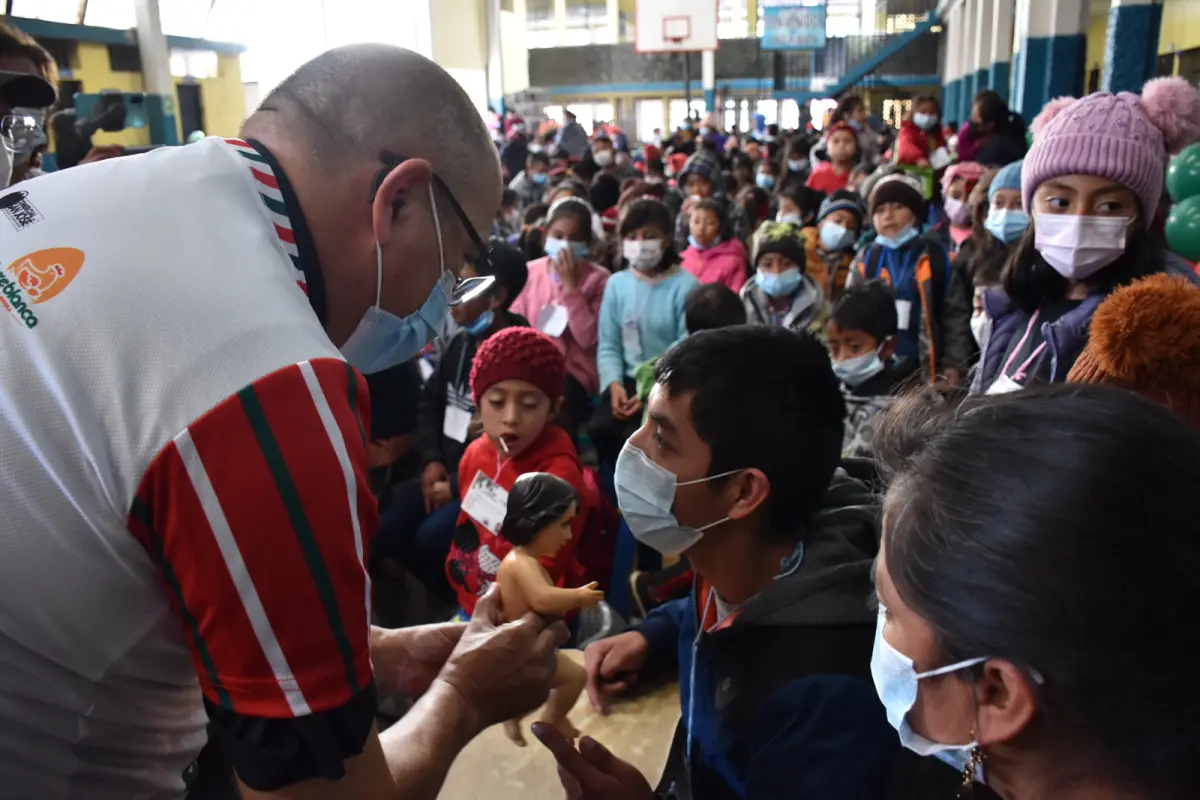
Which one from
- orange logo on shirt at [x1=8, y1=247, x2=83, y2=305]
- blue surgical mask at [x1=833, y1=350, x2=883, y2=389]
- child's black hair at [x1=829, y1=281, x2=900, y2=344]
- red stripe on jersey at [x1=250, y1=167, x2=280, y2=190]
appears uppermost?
red stripe on jersey at [x1=250, y1=167, x2=280, y2=190]

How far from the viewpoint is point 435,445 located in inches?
141

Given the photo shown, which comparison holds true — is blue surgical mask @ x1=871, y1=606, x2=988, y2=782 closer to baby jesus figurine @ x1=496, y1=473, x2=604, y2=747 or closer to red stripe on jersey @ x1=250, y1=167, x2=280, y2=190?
baby jesus figurine @ x1=496, y1=473, x2=604, y2=747

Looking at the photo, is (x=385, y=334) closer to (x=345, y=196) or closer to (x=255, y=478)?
(x=345, y=196)

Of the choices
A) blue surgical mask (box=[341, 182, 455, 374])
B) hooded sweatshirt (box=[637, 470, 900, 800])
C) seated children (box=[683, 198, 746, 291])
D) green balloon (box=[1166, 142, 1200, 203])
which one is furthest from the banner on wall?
blue surgical mask (box=[341, 182, 455, 374])

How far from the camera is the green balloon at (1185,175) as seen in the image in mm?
3271

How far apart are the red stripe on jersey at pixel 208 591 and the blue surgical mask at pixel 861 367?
2504 mm

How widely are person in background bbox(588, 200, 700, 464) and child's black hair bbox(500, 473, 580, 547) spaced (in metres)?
2.02

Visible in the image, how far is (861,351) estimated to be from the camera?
10.3 feet

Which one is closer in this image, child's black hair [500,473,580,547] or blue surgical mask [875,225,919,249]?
child's black hair [500,473,580,547]

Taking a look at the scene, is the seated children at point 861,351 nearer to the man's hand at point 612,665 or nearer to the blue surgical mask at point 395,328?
the man's hand at point 612,665

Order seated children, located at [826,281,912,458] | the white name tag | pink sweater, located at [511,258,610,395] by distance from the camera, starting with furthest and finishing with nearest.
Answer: pink sweater, located at [511,258,610,395]
seated children, located at [826,281,912,458]
the white name tag

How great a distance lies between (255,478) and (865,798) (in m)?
0.92

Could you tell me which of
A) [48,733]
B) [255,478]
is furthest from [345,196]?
[48,733]

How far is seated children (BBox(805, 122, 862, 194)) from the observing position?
7.33 m
